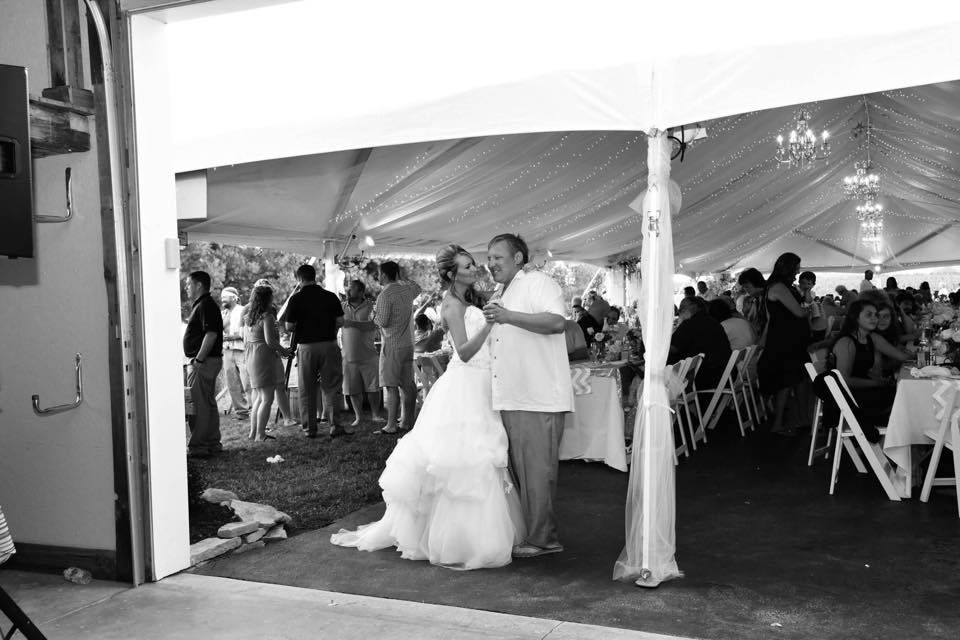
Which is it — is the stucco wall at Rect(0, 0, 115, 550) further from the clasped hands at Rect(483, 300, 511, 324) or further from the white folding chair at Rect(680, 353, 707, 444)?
the white folding chair at Rect(680, 353, 707, 444)

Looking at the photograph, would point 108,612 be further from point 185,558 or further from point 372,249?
point 372,249

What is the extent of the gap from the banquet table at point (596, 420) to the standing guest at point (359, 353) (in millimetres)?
2840

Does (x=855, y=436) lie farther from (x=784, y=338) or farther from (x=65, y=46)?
(x=65, y=46)

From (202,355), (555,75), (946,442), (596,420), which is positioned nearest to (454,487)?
(555,75)

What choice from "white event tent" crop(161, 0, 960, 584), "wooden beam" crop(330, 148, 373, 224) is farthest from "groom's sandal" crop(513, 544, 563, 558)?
"wooden beam" crop(330, 148, 373, 224)

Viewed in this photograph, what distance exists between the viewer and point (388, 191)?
8633 mm

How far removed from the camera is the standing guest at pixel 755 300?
8.36 meters

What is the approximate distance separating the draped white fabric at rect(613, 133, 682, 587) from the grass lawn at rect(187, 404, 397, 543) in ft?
6.90

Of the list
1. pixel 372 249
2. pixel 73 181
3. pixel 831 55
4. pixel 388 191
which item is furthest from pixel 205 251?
pixel 831 55

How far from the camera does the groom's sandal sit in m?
4.10

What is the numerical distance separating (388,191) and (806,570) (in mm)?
5859

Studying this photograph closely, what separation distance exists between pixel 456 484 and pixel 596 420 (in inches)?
103

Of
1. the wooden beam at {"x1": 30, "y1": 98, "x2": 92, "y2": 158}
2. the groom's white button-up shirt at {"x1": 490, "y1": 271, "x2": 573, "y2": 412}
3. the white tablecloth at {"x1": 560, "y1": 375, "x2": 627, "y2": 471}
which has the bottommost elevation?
the white tablecloth at {"x1": 560, "y1": 375, "x2": 627, "y2": 471}

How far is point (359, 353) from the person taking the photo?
891cm
